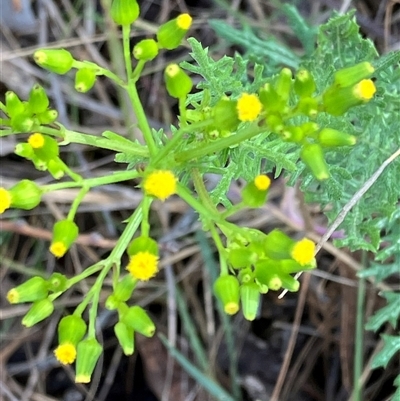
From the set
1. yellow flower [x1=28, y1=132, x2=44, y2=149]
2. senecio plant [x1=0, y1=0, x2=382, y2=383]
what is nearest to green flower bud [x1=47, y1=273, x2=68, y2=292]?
senecio plant [x1=0, y1=0, x2=382, y2=383]

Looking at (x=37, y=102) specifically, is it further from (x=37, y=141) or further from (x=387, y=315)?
(x=387, y=315)

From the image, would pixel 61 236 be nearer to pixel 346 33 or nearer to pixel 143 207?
pixel 143 207

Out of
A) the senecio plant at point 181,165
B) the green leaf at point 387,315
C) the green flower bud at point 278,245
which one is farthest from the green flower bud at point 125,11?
the green leaf at point 387,315

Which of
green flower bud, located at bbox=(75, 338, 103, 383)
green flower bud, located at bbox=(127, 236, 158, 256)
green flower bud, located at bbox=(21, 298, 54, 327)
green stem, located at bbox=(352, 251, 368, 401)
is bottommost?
green stem, located at bbox=(352, 251, 368, 401)

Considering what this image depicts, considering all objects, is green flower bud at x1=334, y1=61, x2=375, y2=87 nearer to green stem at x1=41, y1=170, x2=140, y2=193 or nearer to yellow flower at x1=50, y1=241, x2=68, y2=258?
green stem at x1=41, y1=170, x2=140, y2=193

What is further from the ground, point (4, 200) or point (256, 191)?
point (256, 191)

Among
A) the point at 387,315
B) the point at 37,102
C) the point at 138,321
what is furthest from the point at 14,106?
the point at 387,315
